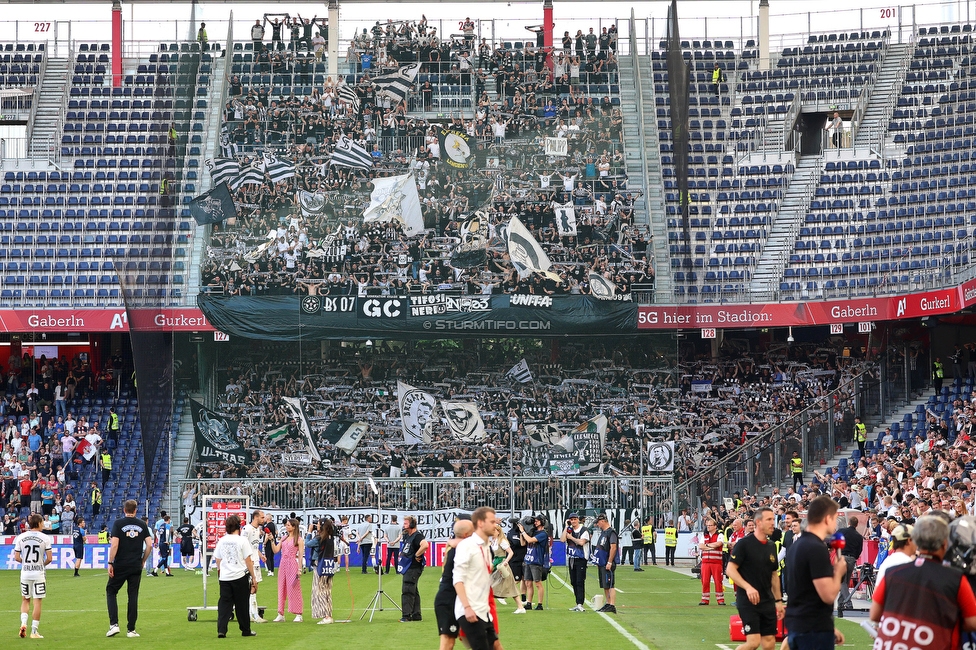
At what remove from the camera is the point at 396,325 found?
36688 mm

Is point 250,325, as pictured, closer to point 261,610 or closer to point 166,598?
point 166,598

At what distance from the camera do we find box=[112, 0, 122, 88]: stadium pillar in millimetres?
45594

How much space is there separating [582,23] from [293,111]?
35.6ft

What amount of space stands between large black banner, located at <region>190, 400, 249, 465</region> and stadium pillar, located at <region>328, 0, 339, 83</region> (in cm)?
1360

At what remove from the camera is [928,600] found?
7.45 meters

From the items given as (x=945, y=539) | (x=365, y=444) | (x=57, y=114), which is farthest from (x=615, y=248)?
(x=945, y=539)

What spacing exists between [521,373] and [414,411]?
3.34m

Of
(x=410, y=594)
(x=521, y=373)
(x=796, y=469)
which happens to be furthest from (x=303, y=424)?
(x=410, y=594)

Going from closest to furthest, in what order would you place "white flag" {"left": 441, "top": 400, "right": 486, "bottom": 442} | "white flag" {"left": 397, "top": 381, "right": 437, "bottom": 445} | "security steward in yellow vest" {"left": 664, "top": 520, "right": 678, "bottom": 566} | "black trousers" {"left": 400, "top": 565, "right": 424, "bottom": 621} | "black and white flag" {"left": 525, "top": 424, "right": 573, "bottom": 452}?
1. "black trousers" {"left": 400, "top": 565, "right": 424, "bottom": 621}
2. "security steward in yellow vest" {"left": 664, "top": 520, "right": 678, "bottom": 566}
3. "black and white flag" {"left": 525, "top": 424, "right": 573, "bottom": 452}
4. "white flag" {"left": 441, "top": 400, "right": 486, "bottom": 442}
5. "white flag" {"left": 397, "top": 381, "right": 437, "bottom": 445}

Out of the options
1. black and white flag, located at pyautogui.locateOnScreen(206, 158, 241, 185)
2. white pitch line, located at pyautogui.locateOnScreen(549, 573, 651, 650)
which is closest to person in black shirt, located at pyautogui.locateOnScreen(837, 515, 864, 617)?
white pitch line, located at pyautogui.locateOnScreen(549, 573, 651, 650)

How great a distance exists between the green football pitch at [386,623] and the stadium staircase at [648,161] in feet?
52.4

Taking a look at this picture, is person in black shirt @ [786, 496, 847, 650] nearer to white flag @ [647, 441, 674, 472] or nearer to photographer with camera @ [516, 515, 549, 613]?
photographer with camera @ [516, 515, 549, 613]

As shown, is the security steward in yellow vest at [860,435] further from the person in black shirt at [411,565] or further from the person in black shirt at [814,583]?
the person in black shirt at [814,583]

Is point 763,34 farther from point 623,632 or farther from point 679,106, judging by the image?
point 623,632
